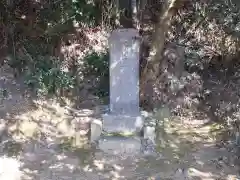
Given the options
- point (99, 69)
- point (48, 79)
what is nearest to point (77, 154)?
point (48, 79)

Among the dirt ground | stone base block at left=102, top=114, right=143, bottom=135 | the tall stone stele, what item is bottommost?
the dirt ground

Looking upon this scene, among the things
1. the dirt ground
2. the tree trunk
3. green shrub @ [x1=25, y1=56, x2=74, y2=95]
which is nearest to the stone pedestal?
the dirt ground

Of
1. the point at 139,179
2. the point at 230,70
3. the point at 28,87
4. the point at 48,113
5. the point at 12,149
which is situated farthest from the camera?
the point at 230,70

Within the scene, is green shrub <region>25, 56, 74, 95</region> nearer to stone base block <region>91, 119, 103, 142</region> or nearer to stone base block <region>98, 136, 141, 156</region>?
stone base block <region>91, 119, 103, 142</region>

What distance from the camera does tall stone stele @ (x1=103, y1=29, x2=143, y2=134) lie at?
18.0 ft

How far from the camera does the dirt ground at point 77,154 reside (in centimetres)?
481

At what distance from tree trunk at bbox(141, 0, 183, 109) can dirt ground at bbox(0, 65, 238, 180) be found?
0.59 metres

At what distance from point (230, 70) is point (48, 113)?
130 inches

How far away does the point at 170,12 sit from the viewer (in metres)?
6.27

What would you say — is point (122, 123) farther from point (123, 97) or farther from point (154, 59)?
point (154, 59)

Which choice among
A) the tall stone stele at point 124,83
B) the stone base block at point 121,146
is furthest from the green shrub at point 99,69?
the stone base block at point 121,146

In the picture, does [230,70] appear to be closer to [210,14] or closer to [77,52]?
[210,14]

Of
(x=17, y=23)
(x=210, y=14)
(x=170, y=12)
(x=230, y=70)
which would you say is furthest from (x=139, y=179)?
(x=17, y=23)

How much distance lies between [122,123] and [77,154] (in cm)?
74
